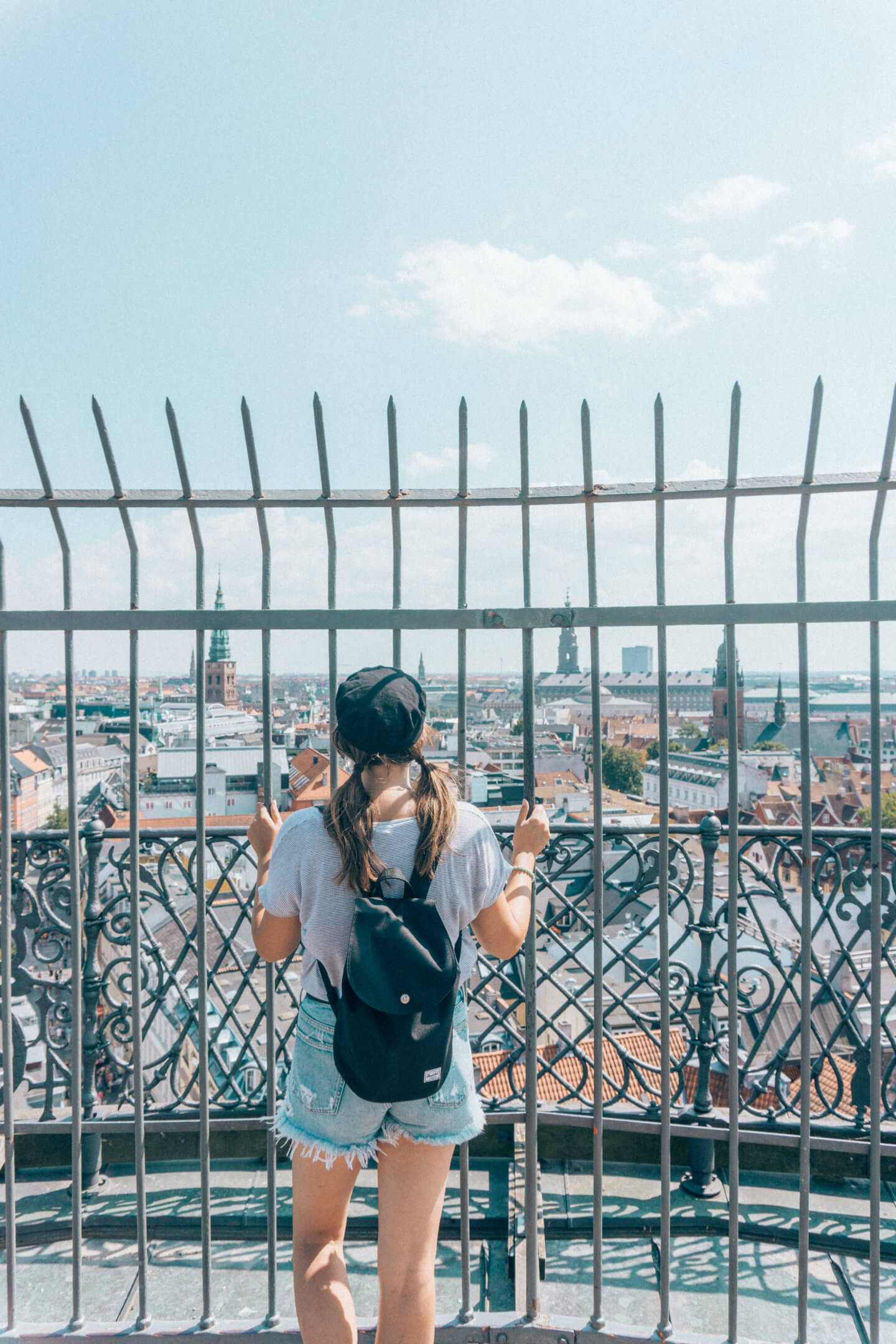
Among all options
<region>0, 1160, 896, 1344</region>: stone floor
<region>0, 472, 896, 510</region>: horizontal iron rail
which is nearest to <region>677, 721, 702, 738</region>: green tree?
<region>0, 1160, 896, 1344</region>: stone floor

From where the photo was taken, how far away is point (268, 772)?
6.84 ft

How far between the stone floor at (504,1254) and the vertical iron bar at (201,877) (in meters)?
0.54

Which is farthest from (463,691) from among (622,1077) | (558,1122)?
(622,1077)

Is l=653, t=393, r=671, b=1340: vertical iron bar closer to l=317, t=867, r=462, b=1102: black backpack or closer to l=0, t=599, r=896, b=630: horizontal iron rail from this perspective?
l=0, t=599, r=896, b=630: horizontal iron rail

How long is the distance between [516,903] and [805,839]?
35.4 inches

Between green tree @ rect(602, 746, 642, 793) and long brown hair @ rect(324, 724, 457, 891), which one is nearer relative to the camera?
long brown hair @ rect(324, 724, 457, 891)

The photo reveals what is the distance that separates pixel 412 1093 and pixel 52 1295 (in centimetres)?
217

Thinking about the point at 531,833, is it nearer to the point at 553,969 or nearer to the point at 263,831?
the point at 263,831

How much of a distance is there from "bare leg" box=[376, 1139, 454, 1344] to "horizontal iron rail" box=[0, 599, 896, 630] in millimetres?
1325

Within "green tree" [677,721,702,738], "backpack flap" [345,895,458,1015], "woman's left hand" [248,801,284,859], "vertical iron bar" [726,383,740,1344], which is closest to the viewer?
"backpack flap" [345,895,458,1015]

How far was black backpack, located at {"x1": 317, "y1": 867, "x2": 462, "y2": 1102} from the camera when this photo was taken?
158 cm

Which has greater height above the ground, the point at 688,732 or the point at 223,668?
the point at 223,668

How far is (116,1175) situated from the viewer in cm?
341

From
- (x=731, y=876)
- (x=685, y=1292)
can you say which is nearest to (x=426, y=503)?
(x=731, y=876)
